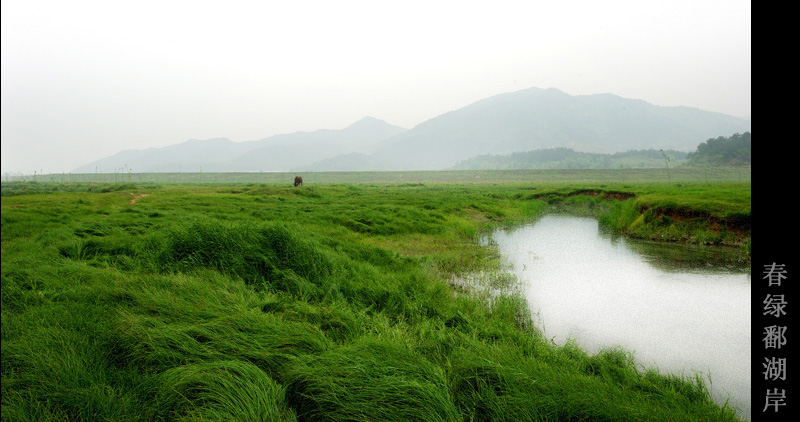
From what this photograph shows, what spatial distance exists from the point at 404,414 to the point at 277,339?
1415mm

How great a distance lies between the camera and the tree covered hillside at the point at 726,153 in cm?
8188

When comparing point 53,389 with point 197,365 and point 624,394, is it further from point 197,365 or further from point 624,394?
point 624,394
